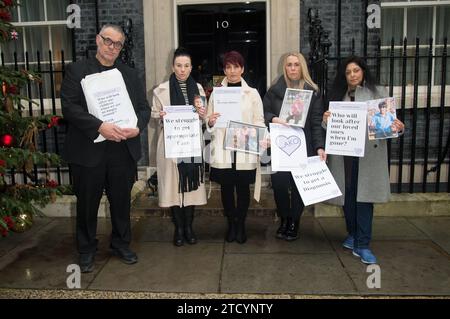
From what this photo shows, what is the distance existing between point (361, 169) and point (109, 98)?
2.25 m

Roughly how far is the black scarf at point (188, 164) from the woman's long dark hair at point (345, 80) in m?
1.27

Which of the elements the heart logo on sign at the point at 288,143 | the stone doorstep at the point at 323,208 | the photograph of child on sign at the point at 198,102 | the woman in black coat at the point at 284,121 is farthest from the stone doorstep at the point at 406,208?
the photograph of child on sign at the point at 198,102

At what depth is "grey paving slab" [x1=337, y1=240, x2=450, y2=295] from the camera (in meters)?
3.57

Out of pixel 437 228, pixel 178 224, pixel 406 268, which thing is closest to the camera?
pixel 406 268

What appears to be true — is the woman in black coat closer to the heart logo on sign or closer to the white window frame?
the heart logo on sign

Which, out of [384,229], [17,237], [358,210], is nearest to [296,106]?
[358,210]

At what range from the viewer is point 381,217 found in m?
5.52

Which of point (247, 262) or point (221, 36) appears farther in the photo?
point (221, 36)

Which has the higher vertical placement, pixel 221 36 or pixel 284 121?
pixel 221 36

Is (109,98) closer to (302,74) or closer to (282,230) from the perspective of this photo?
(302,74)

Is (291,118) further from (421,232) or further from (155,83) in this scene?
(155,83)

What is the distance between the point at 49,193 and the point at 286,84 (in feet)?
8.45

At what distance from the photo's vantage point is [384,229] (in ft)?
16.7

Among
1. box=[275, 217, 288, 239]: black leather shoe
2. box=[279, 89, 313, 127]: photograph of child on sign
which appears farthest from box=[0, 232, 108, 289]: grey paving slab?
box=[279, 89, 313, 127]: photograph of child on sign
